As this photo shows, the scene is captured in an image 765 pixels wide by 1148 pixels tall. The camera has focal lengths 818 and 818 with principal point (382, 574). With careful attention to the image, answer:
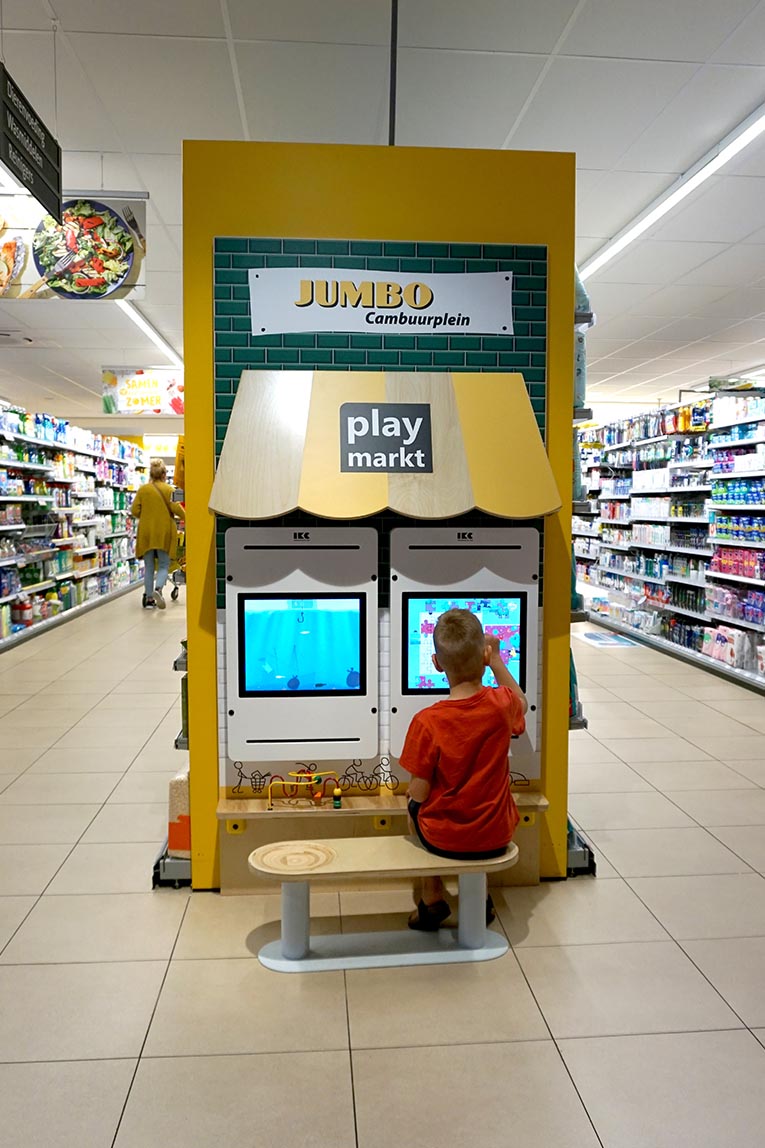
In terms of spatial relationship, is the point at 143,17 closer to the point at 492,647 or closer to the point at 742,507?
A: the point at 492,647

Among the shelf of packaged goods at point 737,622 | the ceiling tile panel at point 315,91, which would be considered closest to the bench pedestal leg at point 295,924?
the ceiling tile panel at point 315,91

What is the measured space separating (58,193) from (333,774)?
3.67m

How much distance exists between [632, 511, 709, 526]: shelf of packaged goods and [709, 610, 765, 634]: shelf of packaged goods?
0.97 metres

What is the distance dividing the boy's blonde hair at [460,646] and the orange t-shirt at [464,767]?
0.08 metres

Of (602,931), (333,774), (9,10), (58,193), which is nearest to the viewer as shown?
(602,931)

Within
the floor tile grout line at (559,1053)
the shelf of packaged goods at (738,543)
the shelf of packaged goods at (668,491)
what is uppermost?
the shelf of packaged goods at (668,491)

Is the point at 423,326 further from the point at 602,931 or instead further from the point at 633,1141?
the point at 633,1141

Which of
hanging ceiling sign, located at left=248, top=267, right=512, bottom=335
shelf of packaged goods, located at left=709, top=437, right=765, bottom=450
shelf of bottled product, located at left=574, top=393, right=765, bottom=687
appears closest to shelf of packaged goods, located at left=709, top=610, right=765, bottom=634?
shelf of bottled product, located at left=574, top=393, right=765, bottom=687

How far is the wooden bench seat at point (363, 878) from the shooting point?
260 centimetres

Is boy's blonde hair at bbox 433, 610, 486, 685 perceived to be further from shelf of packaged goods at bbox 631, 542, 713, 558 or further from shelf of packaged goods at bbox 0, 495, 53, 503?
shelf of packaged goods at bbox 0, 495, 53, 503

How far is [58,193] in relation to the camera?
4641 millimetres

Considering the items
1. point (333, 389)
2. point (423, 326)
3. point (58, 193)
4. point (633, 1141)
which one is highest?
point (58, 193)

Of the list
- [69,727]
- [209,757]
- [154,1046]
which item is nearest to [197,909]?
[209,757]

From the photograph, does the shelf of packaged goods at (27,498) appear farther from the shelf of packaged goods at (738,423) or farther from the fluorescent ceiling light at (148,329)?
the shelf of packaged goods at (738,423)
